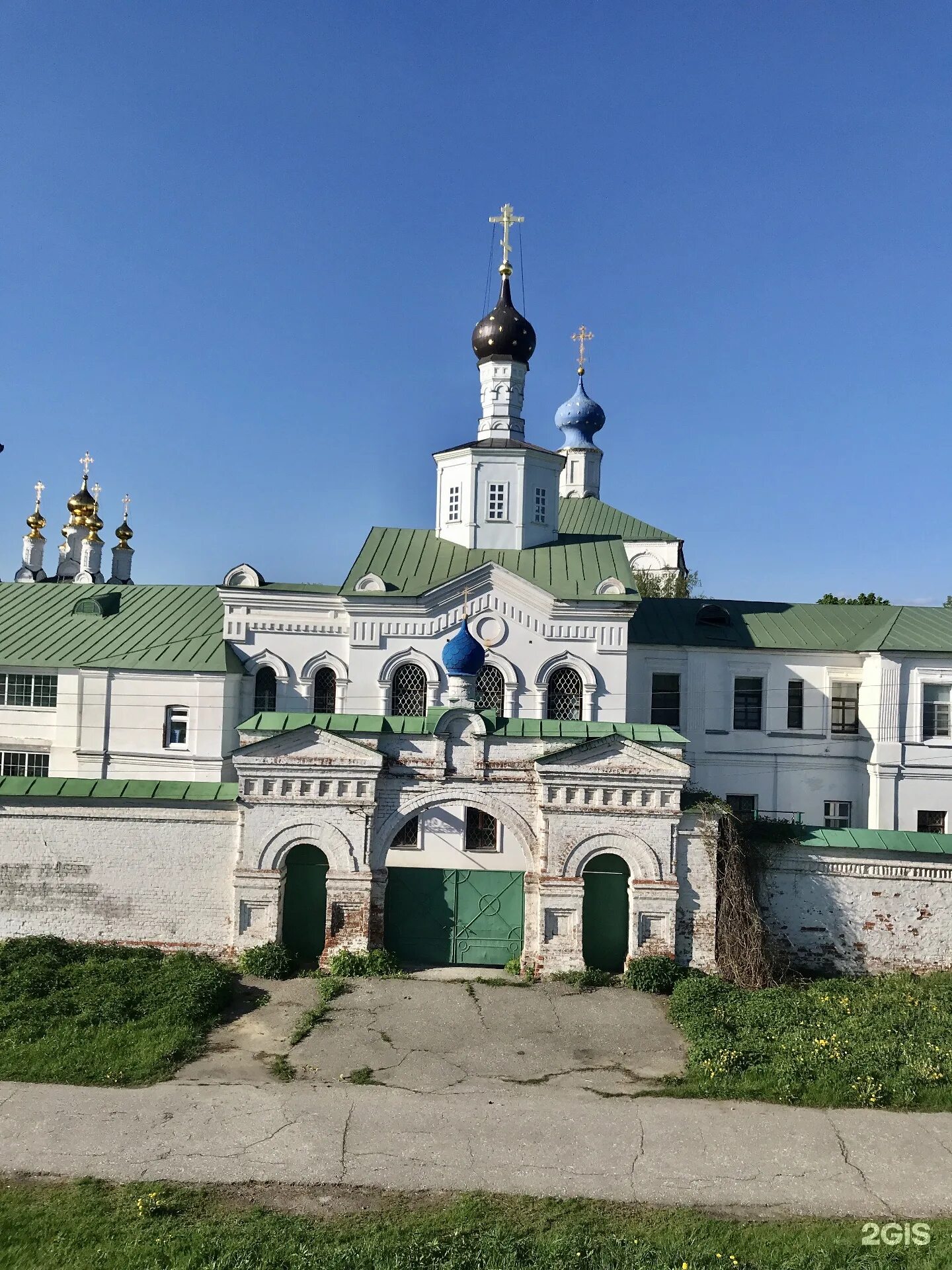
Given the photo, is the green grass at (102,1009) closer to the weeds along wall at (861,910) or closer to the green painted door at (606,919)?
the green painted door at (606,919)

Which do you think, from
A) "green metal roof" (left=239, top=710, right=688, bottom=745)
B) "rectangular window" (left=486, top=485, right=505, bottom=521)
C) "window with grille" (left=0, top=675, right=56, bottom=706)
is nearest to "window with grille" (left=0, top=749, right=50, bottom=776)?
"window with grille" (left=0, top=675, right=56, bottom=706)

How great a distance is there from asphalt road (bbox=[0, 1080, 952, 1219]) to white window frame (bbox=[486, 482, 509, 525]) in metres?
14.1

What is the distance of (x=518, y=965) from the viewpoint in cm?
1332

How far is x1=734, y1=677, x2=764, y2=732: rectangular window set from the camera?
A: 21922mm

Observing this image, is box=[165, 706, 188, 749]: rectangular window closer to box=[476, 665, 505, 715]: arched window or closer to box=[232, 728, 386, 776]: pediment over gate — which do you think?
box=[476, 665, 505, 715]: arched window

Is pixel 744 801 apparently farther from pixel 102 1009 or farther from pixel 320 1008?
pixel 102 1009

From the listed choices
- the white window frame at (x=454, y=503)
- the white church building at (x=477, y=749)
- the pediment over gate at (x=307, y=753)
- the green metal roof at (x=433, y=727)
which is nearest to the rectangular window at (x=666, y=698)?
the white church building at (x=477, y=749)

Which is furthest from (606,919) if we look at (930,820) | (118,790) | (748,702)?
(930,820)

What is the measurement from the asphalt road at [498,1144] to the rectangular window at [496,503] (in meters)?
14.1

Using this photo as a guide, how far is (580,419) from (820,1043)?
102 ft

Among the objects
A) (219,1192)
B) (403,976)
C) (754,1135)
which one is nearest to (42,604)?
(403,976)

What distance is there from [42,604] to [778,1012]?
19479 mm

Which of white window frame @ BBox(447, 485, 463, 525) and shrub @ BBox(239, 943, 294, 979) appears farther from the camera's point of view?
white window frame @ BBox(447, 485, 463, 525)

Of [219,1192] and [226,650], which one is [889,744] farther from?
[219,1192]
